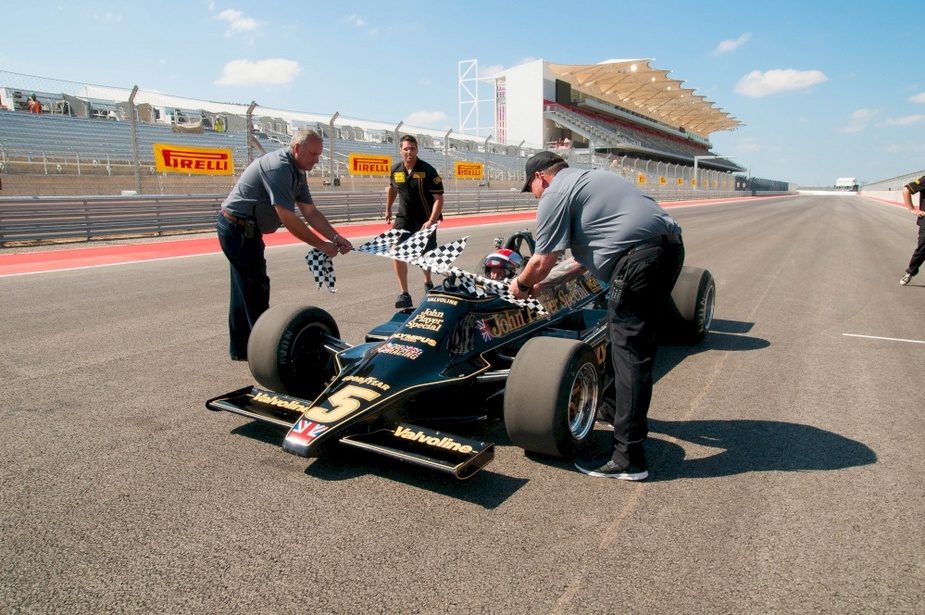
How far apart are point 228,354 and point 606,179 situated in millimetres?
3519

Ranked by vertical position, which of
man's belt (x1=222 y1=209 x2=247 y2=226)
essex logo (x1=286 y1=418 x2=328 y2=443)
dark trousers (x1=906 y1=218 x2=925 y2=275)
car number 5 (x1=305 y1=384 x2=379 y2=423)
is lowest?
essex logo (x1=286 y1=418 x2=328 y2=443)

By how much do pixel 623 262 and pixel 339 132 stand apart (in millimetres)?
30075

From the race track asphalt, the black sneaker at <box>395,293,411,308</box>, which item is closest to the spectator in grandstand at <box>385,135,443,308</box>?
the black sneaker at <box>395,293,411,308</box>

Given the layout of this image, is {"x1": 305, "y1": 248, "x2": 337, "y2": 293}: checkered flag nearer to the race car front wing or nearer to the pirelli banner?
the race car front wing

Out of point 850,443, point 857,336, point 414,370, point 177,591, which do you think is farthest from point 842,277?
point 177,591

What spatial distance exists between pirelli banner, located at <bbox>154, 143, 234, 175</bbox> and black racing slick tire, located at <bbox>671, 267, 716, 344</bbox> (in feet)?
46.5

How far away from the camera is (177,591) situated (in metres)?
2.26

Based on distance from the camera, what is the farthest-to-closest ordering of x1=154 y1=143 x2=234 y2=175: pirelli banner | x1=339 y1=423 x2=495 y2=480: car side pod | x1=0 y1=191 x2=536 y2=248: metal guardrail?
x1=154 y1=143 x2=234 y2=175: pirelli banner, x1=0 y1=191 x2=536 y2=248: metal guardrail, x1=339 y1=423 x2=495 y2=480: car side pod

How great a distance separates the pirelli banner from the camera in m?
15.9

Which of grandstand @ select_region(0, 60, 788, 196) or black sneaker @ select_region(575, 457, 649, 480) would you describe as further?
grandstand @ select_region(0, 60, 788, 196)

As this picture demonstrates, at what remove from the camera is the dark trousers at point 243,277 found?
15.7 ft

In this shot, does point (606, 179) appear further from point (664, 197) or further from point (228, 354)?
point (664, 197)

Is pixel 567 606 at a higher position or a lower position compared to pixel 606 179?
lower

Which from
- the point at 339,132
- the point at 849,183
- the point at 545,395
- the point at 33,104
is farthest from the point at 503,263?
the point at 849,183
